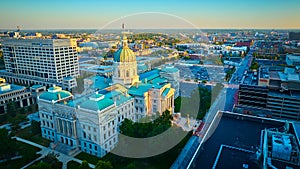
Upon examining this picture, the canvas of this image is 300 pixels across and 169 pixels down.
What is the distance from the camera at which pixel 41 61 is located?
90.4 meters

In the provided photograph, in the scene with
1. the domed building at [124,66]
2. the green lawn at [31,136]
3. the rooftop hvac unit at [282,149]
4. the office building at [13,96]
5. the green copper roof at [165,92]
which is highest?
the domed building at [124,66]

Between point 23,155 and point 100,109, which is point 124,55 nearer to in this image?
point 100,109

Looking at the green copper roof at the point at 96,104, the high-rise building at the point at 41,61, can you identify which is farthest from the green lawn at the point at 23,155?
the high-rise building at the point at 41,61

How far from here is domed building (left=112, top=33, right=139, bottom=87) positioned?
54.8 m

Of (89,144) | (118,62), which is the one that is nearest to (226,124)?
(89,144)

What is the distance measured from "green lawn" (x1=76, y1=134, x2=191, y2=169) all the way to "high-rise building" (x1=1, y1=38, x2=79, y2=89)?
48.1 meters

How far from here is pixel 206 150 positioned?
2558 centimetres

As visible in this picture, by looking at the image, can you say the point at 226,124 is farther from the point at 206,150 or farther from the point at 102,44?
the point at 102,44

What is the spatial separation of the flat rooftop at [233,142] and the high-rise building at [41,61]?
65.8 meters

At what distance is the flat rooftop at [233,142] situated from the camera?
23.2m

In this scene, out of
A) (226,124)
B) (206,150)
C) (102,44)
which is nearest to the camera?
(206,150)

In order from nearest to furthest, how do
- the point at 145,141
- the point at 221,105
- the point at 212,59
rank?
the point at 145,141 < the point at 221,105 < the point at 212,59

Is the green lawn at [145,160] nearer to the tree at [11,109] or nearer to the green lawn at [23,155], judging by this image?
the green lawn at [23,155]

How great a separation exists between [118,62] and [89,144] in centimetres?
2184
